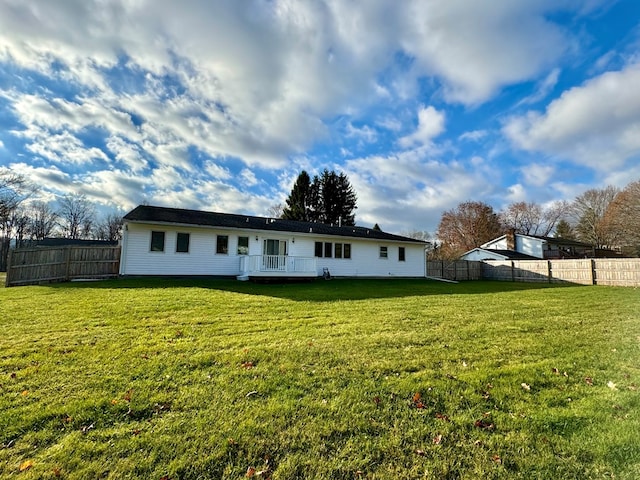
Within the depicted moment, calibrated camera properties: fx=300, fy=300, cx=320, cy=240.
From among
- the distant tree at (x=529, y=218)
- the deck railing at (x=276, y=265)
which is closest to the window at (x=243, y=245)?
the deck railing at (x=276, y=265)

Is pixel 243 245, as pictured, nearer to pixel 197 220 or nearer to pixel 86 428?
pixel 197 220

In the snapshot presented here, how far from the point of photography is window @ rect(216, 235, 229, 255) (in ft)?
54.0

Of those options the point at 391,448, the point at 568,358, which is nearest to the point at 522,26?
the point at 568,358

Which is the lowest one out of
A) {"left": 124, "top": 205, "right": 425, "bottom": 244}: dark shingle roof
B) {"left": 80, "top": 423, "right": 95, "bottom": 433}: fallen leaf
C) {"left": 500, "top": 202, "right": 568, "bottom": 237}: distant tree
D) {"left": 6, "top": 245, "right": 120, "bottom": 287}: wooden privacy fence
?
{"left": 80, "top": 423, "right": 95, "bottom": 433}: fallen leaf

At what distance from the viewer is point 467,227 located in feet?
142

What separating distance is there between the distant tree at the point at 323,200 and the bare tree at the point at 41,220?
33072 millimetres

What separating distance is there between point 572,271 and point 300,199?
29.9 m

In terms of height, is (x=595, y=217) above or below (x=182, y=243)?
above

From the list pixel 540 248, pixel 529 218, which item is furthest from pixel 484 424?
pixel 529 218

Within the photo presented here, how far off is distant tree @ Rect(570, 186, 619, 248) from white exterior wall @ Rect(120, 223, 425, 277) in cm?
3552

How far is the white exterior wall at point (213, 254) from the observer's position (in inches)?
586

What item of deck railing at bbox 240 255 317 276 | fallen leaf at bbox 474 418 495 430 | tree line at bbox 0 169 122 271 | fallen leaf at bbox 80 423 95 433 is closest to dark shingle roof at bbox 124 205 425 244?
deck railing at bbox 240 255 317 276

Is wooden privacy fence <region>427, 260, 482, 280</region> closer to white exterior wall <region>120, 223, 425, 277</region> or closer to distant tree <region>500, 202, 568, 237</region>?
white exterior wall <region>120, 223, 425, 277</region>

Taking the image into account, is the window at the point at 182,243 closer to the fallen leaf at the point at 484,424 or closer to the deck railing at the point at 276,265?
the deck railing at the point at 276,265
